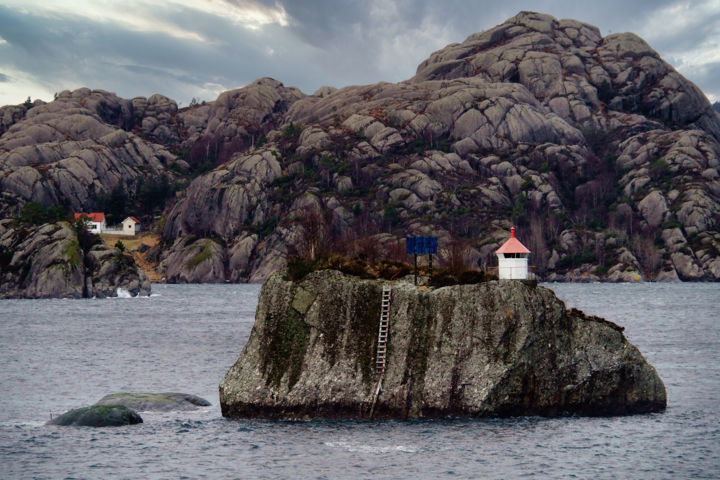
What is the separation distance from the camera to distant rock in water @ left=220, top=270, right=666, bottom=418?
3819 cm

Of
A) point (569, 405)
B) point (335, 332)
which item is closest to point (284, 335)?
point (335, 332)

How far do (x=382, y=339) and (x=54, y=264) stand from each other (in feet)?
428

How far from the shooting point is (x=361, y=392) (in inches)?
1526

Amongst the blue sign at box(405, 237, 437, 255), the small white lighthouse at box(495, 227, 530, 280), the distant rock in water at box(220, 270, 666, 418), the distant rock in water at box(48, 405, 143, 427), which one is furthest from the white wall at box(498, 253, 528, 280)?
the distant rock in water at box(48, 405, 143, 427)

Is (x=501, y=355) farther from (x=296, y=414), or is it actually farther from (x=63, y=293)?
(x=63, y=293)

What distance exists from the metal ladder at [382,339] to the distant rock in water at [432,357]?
229 mm

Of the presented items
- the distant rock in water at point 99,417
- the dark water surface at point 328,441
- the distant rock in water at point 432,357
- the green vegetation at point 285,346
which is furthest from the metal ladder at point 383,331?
the distant rock in water at point 99,417

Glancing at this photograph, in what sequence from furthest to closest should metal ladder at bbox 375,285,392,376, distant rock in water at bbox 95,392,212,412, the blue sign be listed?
the blue sign
distant rock in water at bbox 95,392,212,412
metal ladder at bbox 375,285,392,376

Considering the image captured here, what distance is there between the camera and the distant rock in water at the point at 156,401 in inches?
1721

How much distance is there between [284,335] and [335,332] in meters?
2.93

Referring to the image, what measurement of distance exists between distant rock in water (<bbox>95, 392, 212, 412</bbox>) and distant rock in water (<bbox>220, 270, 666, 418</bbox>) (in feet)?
17.4

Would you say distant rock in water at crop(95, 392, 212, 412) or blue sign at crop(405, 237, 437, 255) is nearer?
distant rock in water at crop(95, 392, 212, 412)

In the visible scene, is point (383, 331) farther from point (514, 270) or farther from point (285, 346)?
point (514, 270)

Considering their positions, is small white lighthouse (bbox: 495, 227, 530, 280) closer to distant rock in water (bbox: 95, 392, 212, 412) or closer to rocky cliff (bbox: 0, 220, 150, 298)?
distant rock in water (bbox: 95, 392, 212, 412)
